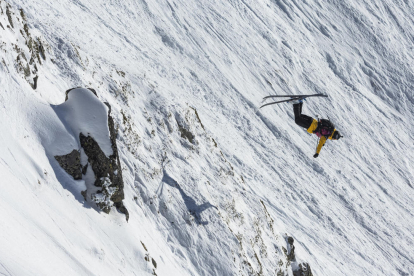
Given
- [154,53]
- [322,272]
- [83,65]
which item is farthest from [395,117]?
[83,65]

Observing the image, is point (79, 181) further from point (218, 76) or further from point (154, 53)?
point (218, 76)

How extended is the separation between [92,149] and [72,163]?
597mm

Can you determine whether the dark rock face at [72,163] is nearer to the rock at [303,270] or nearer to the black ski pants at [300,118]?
the black ski pants at [300,118]

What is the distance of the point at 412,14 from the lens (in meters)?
38.6

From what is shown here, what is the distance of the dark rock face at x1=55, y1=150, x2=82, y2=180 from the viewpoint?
8727mm

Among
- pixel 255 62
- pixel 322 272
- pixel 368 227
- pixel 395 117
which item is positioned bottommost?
pixel 322 272

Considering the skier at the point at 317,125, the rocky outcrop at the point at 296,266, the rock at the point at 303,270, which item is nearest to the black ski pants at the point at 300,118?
the skier at the point at 317,125

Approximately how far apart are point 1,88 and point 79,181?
281cm

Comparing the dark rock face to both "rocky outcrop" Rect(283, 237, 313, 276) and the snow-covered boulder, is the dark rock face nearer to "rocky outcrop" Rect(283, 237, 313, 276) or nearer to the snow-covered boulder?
the snow-covered boulder

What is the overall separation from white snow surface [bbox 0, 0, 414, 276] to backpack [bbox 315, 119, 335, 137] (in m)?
4.33

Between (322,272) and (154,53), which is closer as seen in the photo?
(322,272)

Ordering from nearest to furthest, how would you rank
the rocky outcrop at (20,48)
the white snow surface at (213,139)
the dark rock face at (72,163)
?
the white snow surface at (213,139) < the dark rock face at (72,163) < the rocky outcrop at (20,48)

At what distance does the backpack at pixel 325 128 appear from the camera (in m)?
13.2

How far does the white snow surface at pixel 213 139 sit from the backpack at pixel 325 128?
14.2 feet
